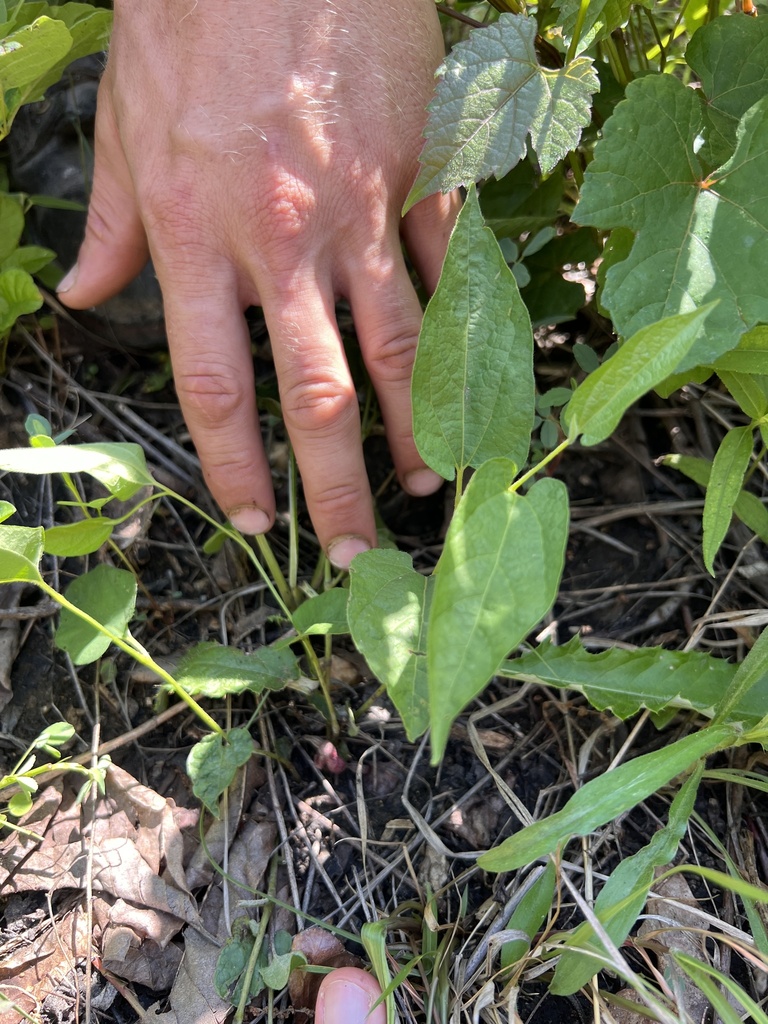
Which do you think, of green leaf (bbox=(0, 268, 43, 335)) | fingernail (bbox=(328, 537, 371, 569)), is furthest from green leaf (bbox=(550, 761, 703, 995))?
green leaf (bbox=(0, 268, 43, 335))

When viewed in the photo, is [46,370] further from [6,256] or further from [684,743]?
[684,743]

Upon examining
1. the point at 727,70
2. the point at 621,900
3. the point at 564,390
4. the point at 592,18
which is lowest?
the point at 621,900

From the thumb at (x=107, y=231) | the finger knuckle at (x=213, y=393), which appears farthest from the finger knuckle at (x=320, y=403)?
the thumb at (x=107, y=231)

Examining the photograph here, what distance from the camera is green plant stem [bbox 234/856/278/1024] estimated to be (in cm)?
113

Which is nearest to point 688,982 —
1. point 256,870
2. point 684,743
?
point 684,743

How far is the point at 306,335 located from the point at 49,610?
75 cm

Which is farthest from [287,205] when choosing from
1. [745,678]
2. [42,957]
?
[42,957]

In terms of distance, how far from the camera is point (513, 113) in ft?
3.84

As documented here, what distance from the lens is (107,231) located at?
159 cm

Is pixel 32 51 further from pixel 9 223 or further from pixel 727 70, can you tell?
pixel 727 70

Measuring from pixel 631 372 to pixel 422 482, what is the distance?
0.76 meters

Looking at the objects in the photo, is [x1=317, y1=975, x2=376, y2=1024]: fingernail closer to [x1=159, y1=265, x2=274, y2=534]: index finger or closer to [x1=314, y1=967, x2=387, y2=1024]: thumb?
[x1=314, y1=967, x2=387, y2=1024]: thumb

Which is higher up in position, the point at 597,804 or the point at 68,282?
the point at 68,282

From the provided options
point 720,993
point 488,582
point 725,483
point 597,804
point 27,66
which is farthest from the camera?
point 27,66
